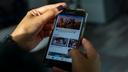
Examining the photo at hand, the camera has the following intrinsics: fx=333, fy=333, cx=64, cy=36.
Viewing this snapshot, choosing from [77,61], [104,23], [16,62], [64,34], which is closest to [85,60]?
[77,61]

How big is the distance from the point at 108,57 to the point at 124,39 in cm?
43

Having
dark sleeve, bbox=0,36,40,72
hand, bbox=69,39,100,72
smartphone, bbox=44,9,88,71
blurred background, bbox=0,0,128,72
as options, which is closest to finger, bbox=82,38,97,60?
hand, bbox=69,39,100,72

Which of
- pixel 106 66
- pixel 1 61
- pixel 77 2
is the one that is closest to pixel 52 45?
pixel 1 61

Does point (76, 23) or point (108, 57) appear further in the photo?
point (108, 57)

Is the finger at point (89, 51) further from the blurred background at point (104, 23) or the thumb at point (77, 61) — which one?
the blurred background at point (104, 23)

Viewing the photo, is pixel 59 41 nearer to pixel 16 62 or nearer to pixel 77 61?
pixel 77 61

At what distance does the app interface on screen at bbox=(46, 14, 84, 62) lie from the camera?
0.96m

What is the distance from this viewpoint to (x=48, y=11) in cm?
96

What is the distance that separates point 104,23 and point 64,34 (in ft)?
8.47

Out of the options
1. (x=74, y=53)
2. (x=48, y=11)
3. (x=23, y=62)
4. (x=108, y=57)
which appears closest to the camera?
(x=23, y=62)

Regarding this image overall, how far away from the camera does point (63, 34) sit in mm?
978

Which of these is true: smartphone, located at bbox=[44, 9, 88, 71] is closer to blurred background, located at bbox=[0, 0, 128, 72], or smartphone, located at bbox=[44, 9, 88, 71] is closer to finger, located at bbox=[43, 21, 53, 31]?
finger, located at bbox=[43, 21, 53, 31]

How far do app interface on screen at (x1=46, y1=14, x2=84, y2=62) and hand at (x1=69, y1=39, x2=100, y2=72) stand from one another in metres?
0.13

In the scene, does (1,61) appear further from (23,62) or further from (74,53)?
(74,53)
